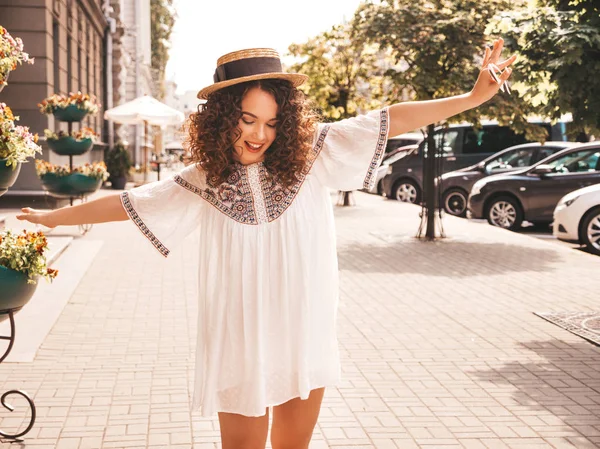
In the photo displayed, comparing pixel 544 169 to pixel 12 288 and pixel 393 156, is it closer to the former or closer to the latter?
pixel 393 156

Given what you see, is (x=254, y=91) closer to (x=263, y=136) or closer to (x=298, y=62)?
(x=263, y=136)

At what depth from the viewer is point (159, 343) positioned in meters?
6.40

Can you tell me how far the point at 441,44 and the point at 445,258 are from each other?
10.8ft

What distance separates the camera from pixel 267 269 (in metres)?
2.86

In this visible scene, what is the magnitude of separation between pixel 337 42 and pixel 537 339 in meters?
13.5

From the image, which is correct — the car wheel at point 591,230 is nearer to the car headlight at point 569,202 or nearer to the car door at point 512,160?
the car headlight at point 569,202

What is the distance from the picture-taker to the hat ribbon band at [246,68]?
9.39ft

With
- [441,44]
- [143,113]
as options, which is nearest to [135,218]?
[441,44]

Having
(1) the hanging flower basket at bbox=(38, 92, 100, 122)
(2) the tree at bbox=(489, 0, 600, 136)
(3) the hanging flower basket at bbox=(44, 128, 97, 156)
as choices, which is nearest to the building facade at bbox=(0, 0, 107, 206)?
(3) the hanging flower basket at bbox=(44, 128, 97, 156)

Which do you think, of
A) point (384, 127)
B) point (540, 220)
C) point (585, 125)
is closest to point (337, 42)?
point (540, 220)

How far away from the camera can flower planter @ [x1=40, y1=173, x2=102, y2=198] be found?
1270 cm

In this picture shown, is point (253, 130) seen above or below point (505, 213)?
above

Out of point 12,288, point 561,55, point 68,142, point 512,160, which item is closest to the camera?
point 12,288

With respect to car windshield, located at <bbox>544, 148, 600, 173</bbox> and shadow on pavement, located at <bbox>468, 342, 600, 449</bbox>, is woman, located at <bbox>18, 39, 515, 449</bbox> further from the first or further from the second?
car windshield, located at <bbox>544, 148, 600, 173</bbox>
